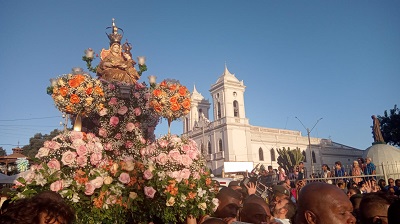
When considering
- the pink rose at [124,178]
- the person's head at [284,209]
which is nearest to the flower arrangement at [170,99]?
the pink rose at [124,178]

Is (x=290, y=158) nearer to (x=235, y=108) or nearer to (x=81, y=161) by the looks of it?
(x=235, y=108)

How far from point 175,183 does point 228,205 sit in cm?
76

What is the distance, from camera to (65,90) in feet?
16.3

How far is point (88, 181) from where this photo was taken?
3758 mm

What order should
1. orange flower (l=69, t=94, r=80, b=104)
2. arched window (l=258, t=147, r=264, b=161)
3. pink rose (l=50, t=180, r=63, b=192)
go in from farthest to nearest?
arched window (l=258, t=147, r=264, b=161), orange flower (l=69, t=94, r=80, b=104), pink rose (l=50, t=180, r=63, b=192)

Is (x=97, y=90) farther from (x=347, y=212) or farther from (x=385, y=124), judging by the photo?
(x=385, y=124)

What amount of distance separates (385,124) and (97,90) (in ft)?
135

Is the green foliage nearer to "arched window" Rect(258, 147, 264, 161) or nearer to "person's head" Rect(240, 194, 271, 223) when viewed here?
"arched window" Rect(258, 147, 264, 161)

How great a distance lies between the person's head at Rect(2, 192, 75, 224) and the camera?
199 centimetres

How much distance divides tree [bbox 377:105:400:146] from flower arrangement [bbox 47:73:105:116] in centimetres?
4055

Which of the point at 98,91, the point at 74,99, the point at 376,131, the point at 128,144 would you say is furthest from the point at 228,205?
the point at 376,131

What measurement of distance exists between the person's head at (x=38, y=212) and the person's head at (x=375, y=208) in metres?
2.49

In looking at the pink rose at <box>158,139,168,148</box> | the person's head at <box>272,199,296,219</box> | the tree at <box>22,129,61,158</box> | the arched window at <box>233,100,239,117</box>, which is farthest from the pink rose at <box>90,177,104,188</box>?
the arched window at <box>233,100,239,117</box>

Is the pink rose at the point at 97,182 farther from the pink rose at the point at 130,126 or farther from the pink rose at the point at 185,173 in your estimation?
the pink rose at the point at 130,126
